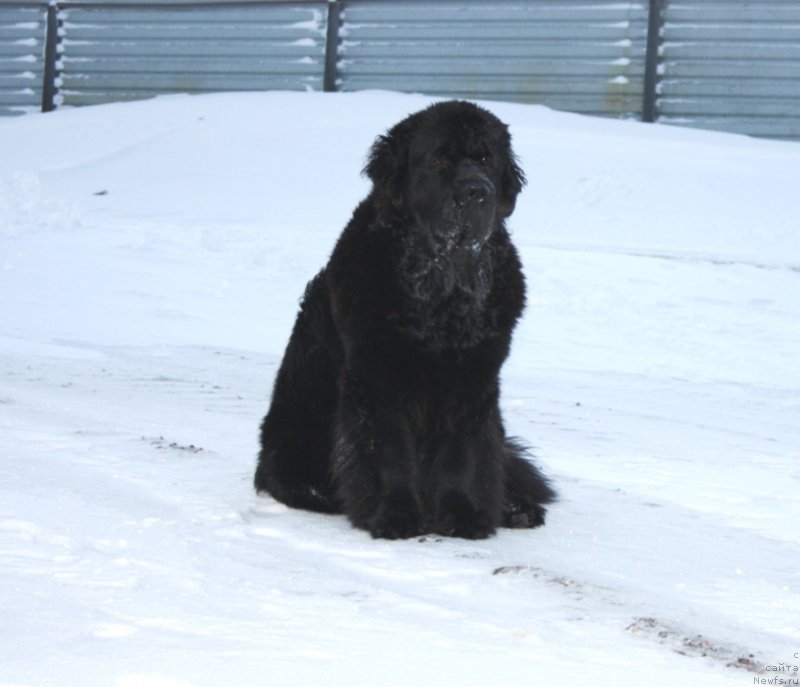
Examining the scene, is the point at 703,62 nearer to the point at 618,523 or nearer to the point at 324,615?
the point at 618,523

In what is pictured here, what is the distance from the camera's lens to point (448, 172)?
14.4 feet

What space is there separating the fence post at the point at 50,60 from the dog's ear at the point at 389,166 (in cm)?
1278

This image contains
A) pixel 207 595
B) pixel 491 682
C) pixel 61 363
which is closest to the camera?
pixel 491 682

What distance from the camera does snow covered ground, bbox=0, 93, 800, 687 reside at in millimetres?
3102

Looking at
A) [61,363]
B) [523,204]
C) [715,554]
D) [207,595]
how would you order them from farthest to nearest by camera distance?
[523,204] → [61,363] → [715,554] → [207,595]

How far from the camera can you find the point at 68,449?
5266mm

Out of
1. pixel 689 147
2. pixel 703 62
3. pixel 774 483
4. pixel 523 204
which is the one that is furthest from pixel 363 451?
pixel 703 62

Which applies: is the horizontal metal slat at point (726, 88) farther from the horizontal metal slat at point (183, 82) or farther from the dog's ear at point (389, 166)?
the dog's ear at point (389, 166)

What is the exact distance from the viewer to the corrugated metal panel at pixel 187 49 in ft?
50.1

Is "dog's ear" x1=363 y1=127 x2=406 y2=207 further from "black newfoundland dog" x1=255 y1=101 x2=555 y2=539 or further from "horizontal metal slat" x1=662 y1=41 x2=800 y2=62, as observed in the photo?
"horizontal metal slat" x1=662 y1=41 x2=800 y2=62

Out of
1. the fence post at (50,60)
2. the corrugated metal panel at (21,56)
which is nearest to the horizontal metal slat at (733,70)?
the fence post at (50,60)

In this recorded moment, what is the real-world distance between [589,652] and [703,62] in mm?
11578

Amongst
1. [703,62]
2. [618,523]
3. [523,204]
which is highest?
[703,62]

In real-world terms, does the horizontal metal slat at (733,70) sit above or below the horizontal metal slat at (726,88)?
above
